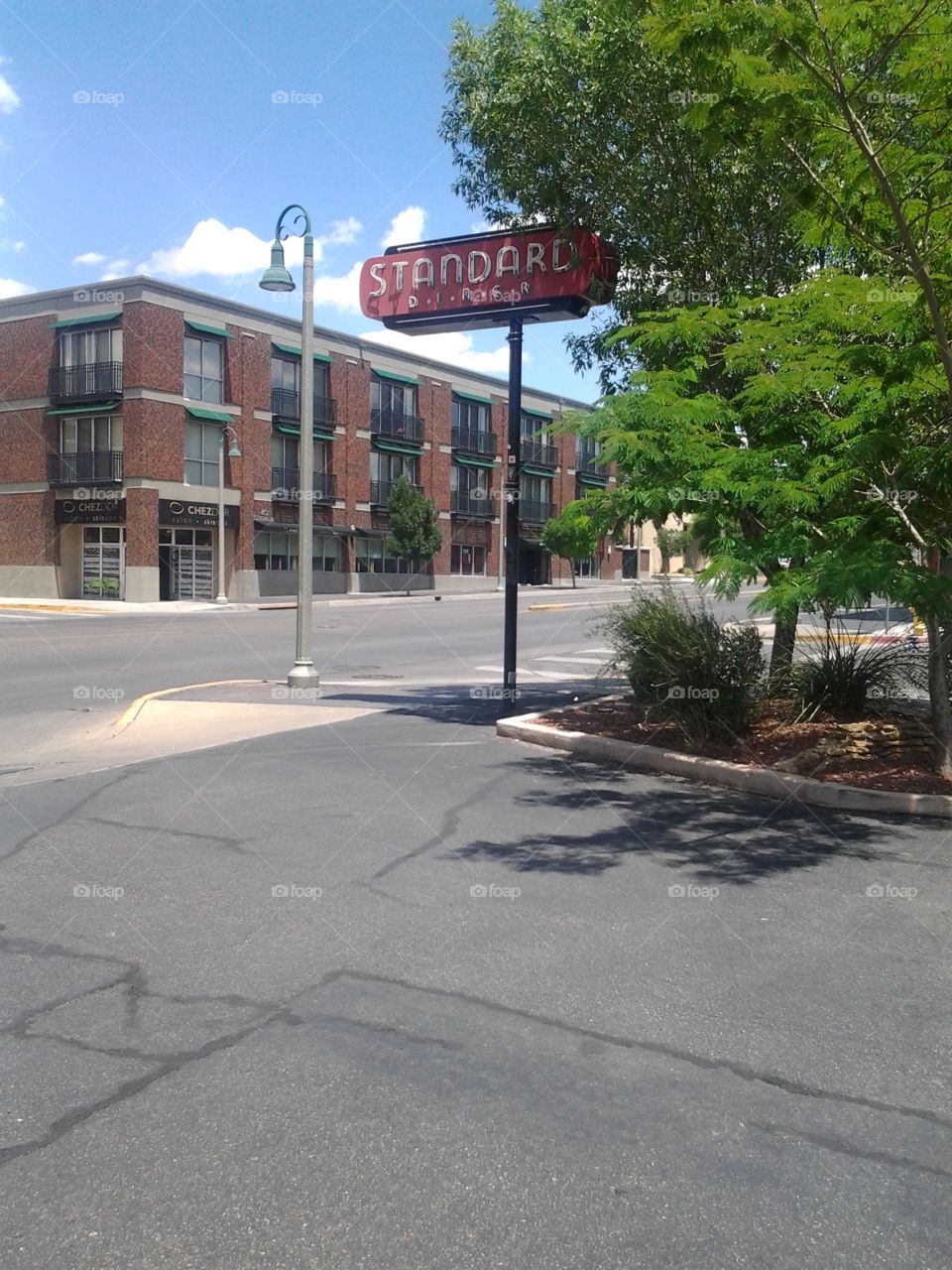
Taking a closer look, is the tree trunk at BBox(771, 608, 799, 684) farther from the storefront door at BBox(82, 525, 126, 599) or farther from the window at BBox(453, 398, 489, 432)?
the window at BBox(453, 398, 489, 432)

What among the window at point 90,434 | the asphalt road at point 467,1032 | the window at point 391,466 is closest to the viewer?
the asphalt road at point 467,1032

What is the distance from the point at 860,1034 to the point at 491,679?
12537 mm

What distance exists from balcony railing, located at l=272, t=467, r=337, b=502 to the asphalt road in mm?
41224

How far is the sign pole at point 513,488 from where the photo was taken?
12375 mm

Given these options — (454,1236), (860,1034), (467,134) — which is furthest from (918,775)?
(467,134)

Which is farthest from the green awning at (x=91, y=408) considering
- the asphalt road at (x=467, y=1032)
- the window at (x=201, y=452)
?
the asphalt road at (x=467, y=1032)

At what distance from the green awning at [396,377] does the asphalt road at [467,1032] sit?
48.5 metres

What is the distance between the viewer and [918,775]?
8320mm

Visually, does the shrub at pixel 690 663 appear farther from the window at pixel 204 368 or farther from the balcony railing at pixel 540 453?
the balcony railing at pixel 540 453

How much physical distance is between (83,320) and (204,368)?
4.81m

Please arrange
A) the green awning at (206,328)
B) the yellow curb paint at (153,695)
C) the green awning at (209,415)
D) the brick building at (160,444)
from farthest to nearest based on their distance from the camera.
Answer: the green awning at (209,415) < the green awning at (206,328) < the brick building at (160,444) < the yellow curb paint at (153,695)

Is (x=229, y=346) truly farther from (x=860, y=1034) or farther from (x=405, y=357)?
(x=860, y=1034)

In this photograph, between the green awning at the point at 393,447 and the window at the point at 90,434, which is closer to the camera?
the window at the point at 90,434

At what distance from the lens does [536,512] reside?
68000mm
